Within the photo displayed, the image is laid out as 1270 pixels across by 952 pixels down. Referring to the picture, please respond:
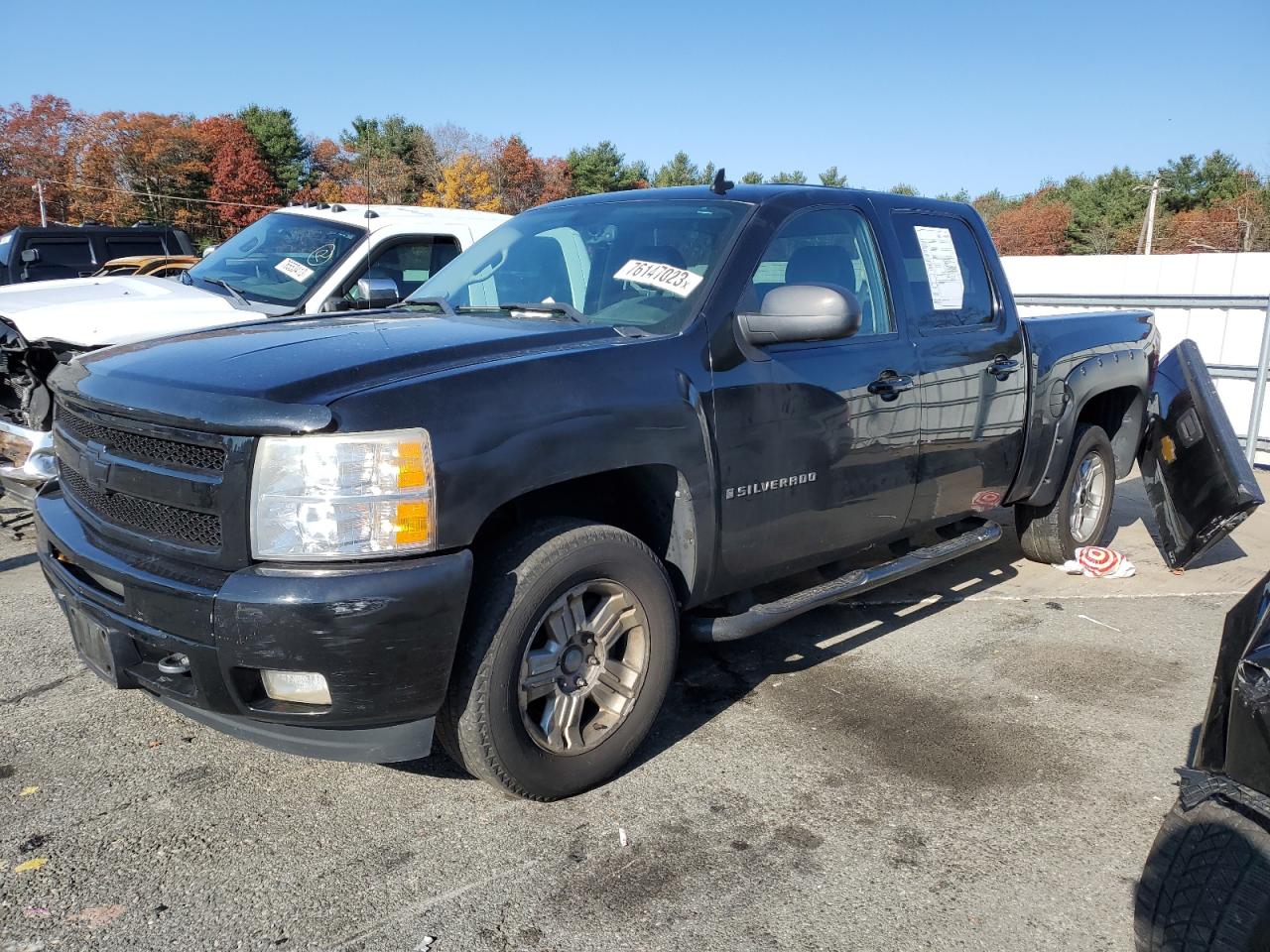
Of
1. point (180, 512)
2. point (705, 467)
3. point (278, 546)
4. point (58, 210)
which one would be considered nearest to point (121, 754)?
point (180, 512)

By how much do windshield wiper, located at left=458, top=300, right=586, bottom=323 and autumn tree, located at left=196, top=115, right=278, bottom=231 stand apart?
60990 mm

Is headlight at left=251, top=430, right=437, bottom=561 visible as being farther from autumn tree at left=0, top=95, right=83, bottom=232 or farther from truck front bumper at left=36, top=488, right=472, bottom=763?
autumn tree at left=0, top=95, right=83, bottom=232

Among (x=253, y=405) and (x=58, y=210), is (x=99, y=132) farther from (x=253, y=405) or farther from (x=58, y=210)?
(x=253, y=405)

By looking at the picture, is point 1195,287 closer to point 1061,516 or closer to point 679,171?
point 1061,516

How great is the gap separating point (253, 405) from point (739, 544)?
5.60 ft

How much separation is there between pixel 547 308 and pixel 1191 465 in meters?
3.75

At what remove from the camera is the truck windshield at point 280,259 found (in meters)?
6.83

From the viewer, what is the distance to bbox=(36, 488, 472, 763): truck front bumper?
2527mm

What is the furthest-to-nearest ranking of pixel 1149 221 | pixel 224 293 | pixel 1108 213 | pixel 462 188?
pixel 462 188
pixel 1108 213
pixel 1149 221
pixel 224 293

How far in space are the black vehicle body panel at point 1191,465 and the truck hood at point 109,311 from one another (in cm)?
502

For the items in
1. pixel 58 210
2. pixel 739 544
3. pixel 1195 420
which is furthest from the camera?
pixel 58 210

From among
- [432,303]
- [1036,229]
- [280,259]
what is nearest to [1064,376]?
[432,303]

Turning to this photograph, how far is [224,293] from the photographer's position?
6723 millimetres

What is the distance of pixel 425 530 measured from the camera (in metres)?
2.63
